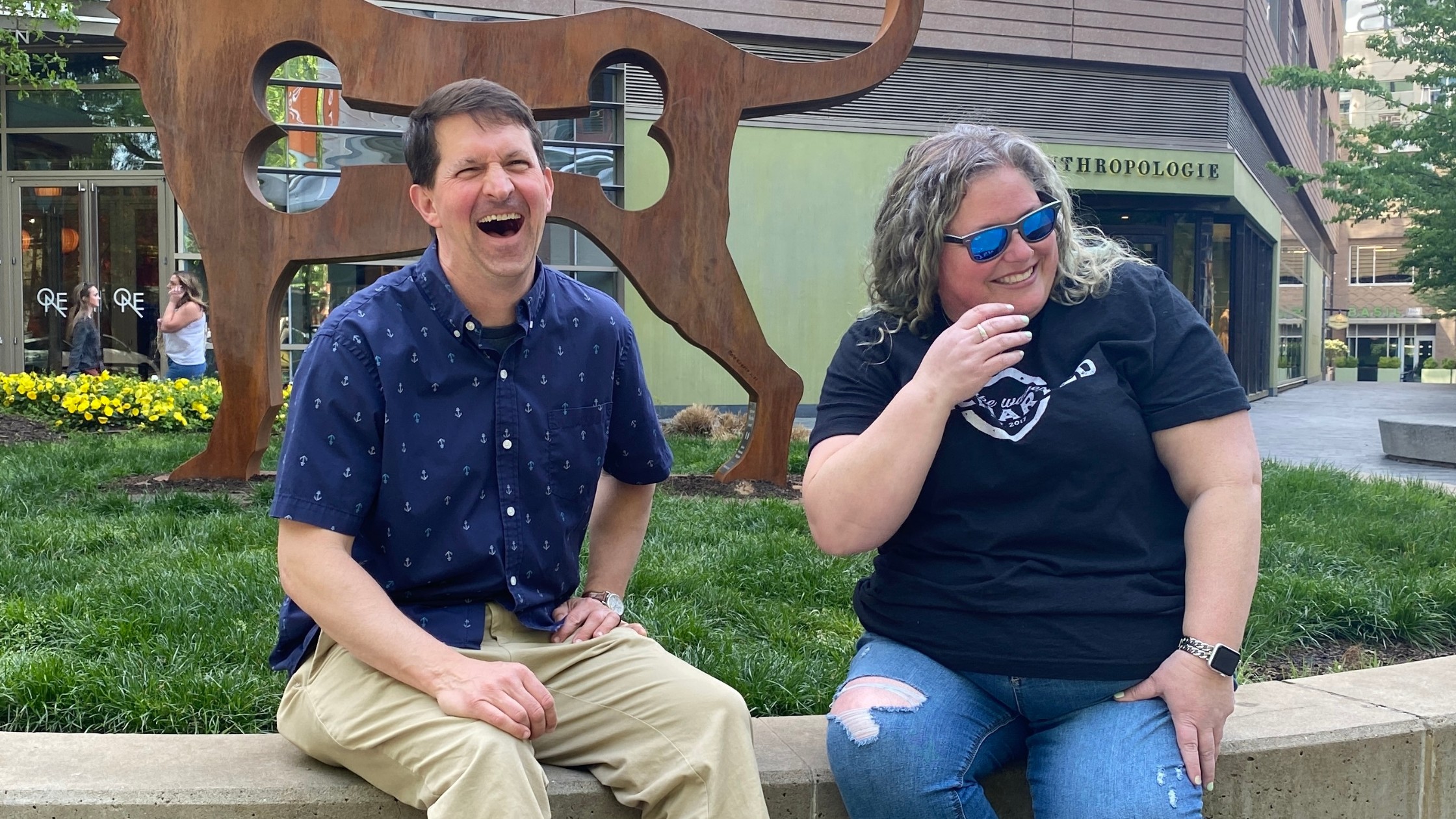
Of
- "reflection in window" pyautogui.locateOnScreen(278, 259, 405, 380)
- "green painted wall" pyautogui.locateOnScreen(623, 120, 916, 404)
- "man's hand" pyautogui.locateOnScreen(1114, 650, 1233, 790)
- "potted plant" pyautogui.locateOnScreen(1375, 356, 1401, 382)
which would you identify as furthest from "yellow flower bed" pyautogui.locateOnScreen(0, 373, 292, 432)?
"potted plant" pyautogui.locateOnScreen(1375, 356, 1401, 382)

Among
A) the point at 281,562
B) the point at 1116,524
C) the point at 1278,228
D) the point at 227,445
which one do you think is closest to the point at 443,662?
the point at 281,562

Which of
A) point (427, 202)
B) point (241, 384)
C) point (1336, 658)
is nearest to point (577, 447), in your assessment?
point (427, 202)

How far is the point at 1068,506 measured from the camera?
2252 millimetres

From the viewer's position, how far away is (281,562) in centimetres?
216

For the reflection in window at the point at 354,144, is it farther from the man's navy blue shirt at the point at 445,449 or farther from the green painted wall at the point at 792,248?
the man's navy blue shirt at the point at 445,449

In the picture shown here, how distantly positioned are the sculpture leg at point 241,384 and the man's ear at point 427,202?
4325mm

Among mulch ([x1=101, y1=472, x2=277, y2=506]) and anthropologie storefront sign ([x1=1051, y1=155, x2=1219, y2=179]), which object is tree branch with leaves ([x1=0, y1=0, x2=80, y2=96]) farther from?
anthropologie storefront sign ([x1=1051, y1=155, x2=1219, y2=179])

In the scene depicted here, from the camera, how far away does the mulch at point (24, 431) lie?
8.65m

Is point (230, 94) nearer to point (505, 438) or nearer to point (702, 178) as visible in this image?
point (702, 178)

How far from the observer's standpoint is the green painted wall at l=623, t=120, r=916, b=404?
15953 mm

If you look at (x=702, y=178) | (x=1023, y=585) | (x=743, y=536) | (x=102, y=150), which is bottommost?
(x=743, y=536)

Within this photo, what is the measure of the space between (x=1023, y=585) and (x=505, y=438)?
100 centimetres

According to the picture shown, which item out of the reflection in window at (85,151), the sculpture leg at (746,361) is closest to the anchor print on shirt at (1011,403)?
the sculpture leg at (746,361)

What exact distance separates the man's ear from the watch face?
1642 millimetres
